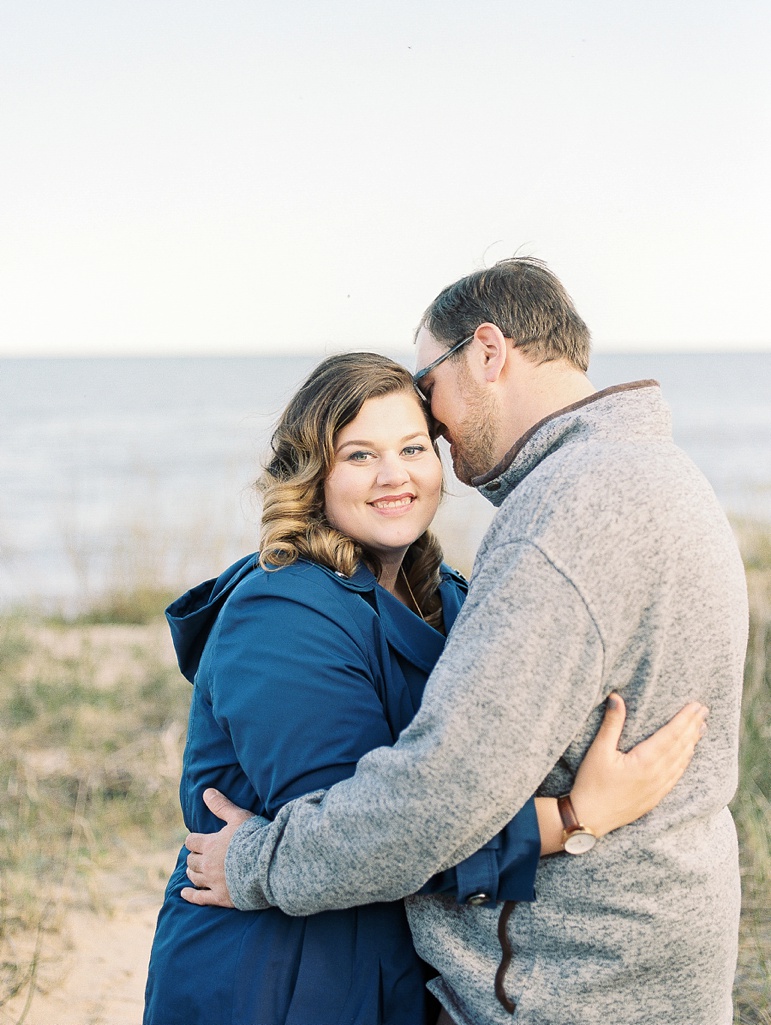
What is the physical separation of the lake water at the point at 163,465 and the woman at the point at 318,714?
1.16 ft

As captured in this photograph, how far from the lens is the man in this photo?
147cm

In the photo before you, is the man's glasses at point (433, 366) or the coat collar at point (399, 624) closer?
the coat collar at point (399, 624)

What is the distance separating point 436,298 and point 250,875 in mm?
1320

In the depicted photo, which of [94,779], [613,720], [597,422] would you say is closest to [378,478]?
[597,422]

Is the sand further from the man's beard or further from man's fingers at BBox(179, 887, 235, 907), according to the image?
the man's beard

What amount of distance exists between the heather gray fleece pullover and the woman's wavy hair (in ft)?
1.96

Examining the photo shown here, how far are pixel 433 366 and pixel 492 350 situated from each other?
0.60 ft

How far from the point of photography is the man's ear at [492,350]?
2158 millimetres

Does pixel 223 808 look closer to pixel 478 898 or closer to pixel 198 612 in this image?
pixel 198 612

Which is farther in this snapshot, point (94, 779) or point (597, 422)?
point (94, 779)

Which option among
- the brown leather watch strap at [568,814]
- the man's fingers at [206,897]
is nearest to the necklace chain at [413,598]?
the man's fingers at [206,897]

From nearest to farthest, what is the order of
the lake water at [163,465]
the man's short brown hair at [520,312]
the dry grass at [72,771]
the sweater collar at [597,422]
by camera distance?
the sweater collar at [597,422]
the man's short brown hair at [520,312]
the dry grass at [72,771]
the lake water at [163,465]

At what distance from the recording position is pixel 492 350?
218 centimetres

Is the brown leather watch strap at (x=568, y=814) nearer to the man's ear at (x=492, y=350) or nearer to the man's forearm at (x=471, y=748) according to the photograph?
the man's forearm at (x=471, y=748)
